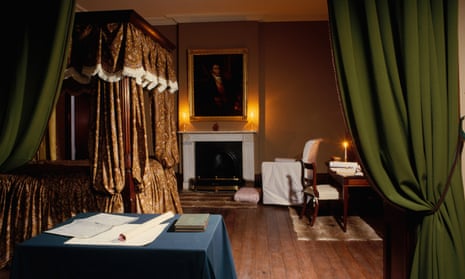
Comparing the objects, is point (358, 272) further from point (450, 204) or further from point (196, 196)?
point (196, 196)

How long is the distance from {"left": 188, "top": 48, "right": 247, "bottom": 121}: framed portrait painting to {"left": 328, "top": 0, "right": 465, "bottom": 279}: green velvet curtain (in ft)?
17.3

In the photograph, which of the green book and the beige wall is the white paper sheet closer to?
the green book

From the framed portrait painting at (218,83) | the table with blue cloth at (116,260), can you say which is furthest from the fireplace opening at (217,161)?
Result: the table with blue cloth at (116,260)

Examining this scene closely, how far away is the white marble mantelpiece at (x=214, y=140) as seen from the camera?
6684 millimetres

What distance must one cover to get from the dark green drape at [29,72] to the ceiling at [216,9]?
4.69 m

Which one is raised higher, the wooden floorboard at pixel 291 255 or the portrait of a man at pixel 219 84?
the portrait of a man at pixel 219 84

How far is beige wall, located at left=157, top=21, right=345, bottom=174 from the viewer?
6.84m

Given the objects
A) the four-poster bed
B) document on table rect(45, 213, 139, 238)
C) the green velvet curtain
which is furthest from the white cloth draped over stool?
the green velvet curtain

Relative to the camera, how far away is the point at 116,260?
1514 mm

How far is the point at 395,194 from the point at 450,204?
27 centimetres

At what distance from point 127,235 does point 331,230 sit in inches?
118

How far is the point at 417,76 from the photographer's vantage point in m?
1.48

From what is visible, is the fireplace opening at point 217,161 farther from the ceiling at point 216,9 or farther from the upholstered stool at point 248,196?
the ceiling at point 216,9

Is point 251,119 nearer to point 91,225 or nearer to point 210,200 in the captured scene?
point 210,200
